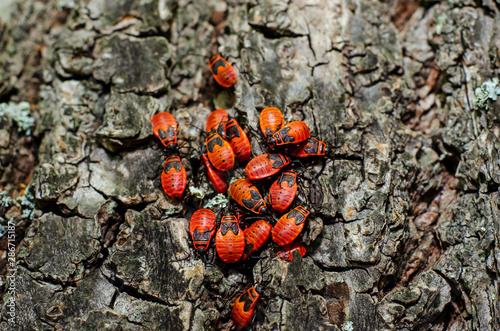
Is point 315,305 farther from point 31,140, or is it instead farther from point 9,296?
point 31,140

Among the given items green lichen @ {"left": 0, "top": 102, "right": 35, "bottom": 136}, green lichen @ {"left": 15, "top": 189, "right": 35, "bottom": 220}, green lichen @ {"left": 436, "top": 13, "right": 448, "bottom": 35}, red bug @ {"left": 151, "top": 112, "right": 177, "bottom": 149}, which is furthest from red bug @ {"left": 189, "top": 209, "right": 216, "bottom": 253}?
green lichen @ {"left": 436, "top": 13, "right": 448, "bottom": 35}

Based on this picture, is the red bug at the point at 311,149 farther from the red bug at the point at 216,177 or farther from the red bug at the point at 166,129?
the red bug at the point at 166,129

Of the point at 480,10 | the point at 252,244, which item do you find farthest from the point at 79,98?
the point at 480,10

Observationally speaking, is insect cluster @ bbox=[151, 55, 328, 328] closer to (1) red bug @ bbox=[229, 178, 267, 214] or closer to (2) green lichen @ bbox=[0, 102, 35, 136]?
(1) red bug @ bbox=[229, 178, 267, 214]

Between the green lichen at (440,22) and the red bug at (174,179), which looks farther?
the green lichen at (440,22)

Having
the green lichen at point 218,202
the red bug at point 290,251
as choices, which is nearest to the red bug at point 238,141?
Result: the green lichen at point 218,202

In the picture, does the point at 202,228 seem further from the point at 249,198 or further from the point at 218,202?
the point at 249,198

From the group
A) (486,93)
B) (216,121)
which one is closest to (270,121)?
(216,121)
